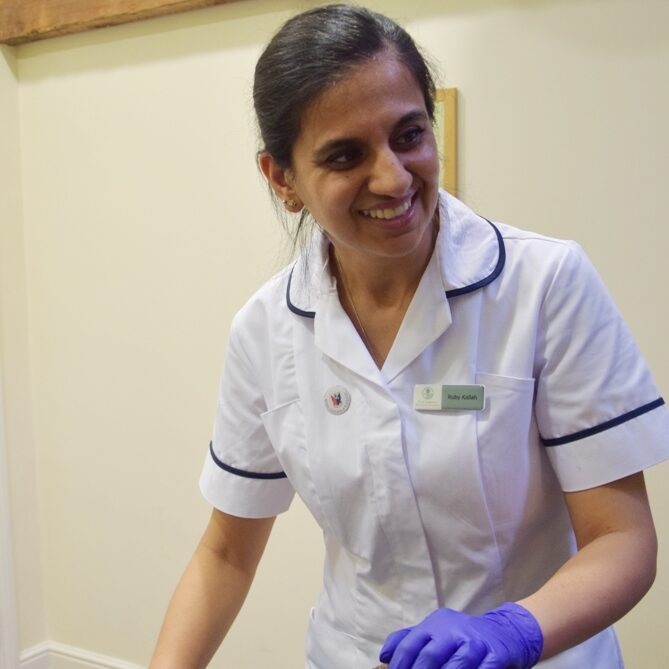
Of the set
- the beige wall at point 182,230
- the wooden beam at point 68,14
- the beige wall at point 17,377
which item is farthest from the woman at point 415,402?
the beige wall at point 17,377

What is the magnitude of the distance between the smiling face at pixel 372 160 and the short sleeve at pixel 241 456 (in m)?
0.28

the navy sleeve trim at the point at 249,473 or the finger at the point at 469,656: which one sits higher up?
the finger at the point at 469,656

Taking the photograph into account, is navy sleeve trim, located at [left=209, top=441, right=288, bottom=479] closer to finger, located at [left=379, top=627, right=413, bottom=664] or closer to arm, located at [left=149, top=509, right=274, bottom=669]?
arm, located at [left=149, top=509, right=274, bottom=669]

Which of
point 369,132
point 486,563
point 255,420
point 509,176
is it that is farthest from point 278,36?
point 509,176

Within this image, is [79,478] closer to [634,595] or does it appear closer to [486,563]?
[486,563]

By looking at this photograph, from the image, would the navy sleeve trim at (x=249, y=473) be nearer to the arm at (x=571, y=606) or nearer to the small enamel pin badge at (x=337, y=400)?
the small enamel pin badge at (x=337, y=400)

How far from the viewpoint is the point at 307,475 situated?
1214 mm

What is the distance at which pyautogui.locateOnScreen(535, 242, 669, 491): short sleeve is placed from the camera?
105 centimetres

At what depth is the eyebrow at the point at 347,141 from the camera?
1.04m

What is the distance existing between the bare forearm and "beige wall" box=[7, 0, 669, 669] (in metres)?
1.00

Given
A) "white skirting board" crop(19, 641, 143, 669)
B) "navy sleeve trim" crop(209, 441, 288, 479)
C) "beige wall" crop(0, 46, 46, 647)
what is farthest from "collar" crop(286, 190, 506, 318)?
"white skirting board" crop(19, 641, 143, 669)

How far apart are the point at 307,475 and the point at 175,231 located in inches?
53.1

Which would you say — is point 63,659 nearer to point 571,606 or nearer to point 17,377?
point 17,377

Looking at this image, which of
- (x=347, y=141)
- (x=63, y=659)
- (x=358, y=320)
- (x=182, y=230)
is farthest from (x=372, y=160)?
(x=63, y=659)
